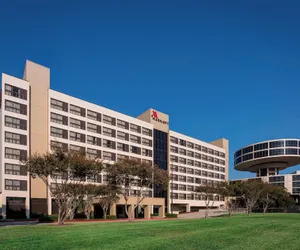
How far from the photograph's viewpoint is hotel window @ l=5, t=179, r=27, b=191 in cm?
5978

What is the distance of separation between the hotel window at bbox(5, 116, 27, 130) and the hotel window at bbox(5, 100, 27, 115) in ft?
5.07

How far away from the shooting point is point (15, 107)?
6312cm

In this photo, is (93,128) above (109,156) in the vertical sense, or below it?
above

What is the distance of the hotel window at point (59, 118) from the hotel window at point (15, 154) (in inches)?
390

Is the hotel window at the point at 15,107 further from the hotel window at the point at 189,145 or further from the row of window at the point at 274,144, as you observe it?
the row of window at the point at 274,144

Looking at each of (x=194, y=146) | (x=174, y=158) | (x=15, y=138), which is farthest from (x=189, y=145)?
(x=15, y=138)

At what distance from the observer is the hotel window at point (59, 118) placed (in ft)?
230

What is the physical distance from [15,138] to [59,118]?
450 inches

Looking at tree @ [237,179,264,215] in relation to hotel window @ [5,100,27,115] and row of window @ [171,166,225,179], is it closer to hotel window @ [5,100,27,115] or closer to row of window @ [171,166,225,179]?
row of window @ [171,166,225,179]

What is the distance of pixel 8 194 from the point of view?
5903cm

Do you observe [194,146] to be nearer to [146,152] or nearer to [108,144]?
[146,152]

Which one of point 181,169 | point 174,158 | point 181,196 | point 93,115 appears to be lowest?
point 181,196

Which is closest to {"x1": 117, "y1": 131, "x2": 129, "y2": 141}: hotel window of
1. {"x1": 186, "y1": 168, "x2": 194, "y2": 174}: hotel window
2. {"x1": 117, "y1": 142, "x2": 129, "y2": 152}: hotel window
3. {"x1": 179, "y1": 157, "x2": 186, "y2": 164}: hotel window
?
{"x1": 117, "y1": 142, "x2": 129, "y2": 152}: hotel window

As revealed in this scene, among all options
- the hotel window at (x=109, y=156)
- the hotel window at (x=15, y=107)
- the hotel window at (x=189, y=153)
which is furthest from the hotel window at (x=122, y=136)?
the hotel window at (x=189, y=153)
